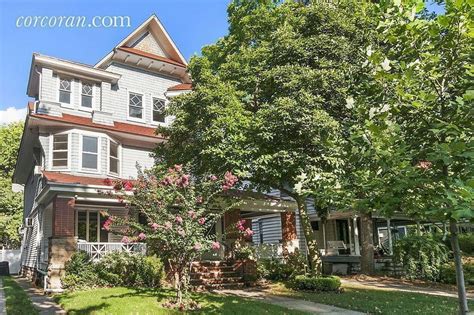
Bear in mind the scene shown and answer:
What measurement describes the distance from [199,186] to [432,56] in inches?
312

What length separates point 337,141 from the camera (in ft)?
18.8

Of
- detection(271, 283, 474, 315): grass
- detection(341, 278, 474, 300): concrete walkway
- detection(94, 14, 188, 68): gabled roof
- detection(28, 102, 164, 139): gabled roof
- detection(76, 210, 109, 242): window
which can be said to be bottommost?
detection(341, 278, 474, 300): concrete walkway

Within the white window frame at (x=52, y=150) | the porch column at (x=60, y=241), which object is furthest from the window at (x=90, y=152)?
the porch column at (x=60, y=241)

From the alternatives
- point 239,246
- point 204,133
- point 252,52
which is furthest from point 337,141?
point 239,246

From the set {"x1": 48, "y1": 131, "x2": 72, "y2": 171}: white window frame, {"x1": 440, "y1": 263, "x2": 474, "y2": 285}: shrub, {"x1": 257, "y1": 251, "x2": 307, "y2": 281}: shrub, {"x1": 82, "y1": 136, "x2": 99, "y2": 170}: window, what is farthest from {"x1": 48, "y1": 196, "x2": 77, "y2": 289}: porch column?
{"x1": 440, "y1": 263, "x2": 474, "y2": 285}: shrub

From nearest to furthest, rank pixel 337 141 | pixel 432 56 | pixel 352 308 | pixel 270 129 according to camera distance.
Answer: pixel 432 56 → pixel 337 141 → pixel 352 308 → pixel 270 129

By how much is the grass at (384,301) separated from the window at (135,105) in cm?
1243

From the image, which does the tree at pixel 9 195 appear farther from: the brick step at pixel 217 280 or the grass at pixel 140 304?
the grass at pixel 140 304

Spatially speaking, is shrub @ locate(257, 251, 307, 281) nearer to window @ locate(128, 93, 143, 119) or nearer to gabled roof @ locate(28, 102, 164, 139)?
gabled roof @ locate(28, 102, 164, 139)

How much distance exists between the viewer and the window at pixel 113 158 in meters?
19.9

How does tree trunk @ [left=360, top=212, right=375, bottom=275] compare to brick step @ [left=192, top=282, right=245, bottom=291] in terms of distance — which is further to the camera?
tree trunk @ [left=360, top=212, right=375, bottom=275]

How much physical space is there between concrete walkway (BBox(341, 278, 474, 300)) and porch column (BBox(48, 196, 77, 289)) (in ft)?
34.8

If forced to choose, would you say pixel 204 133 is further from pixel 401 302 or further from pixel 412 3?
pixel 412 3

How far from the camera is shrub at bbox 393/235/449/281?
17234 millimetres
